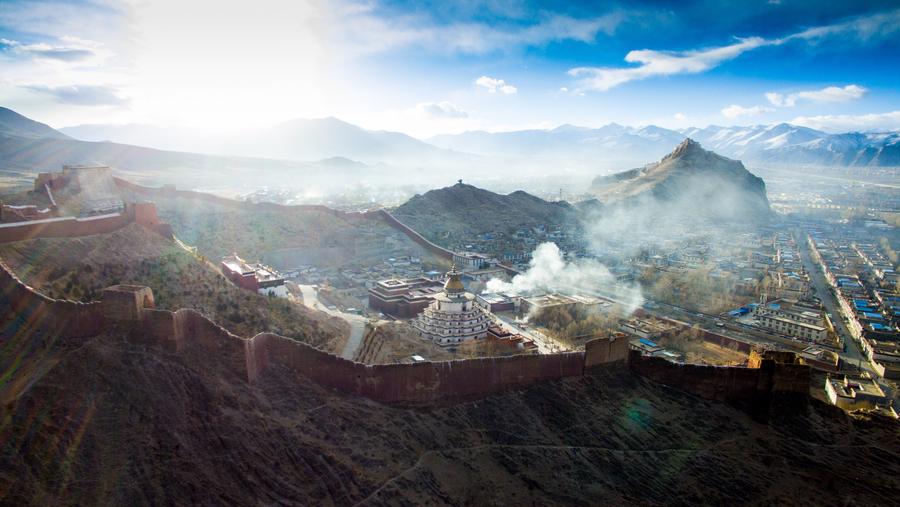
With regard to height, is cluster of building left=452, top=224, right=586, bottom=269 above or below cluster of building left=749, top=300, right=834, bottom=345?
above

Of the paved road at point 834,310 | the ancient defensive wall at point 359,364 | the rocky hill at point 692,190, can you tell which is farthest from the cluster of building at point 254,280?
the rocky hill at point 692,190

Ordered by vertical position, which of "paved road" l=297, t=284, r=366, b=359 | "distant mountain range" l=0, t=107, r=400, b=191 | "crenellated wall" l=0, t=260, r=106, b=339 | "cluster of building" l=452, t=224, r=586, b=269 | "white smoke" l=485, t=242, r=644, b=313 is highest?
"distant mountain range" l=0, t=107, r=400, b=191

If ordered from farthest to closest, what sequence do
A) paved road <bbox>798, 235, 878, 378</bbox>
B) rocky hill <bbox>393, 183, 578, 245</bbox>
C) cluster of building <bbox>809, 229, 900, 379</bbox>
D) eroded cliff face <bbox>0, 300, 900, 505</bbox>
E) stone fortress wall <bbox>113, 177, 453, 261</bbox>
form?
rocky hill <bbox>393, 183, 578, 245</bbox> → stone fortress wall <bbox>113, 177, 453, 261</bbox> → cluster of building <bbox>809, 229, 900, 379</bbox> → paved road <bbox>798, 235, 878, 378</bbox> → eroded cliff face <bbox>0, 300, 900, 505</bbox>

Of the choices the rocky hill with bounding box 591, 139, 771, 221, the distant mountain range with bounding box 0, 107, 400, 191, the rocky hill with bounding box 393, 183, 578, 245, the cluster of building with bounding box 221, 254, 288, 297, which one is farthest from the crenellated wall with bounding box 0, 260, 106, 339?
the rocky hill with bounding box 591, 139, 771, 221

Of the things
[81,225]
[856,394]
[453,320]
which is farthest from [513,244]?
[81,225]

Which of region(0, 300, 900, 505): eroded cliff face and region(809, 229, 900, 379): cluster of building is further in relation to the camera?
region(809, 229, 900, 379): cluster of building

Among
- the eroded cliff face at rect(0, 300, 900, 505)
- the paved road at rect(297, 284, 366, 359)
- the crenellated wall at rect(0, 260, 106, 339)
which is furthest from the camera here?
the paved road at rect(297, 284, 366, 359)

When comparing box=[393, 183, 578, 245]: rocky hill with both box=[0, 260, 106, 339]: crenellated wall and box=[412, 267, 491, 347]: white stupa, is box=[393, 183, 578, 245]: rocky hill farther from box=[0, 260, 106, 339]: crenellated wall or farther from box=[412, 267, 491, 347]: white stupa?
box=[0, 260, 106, 339]: crenellated wall

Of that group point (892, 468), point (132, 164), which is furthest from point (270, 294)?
point (132, 164)
